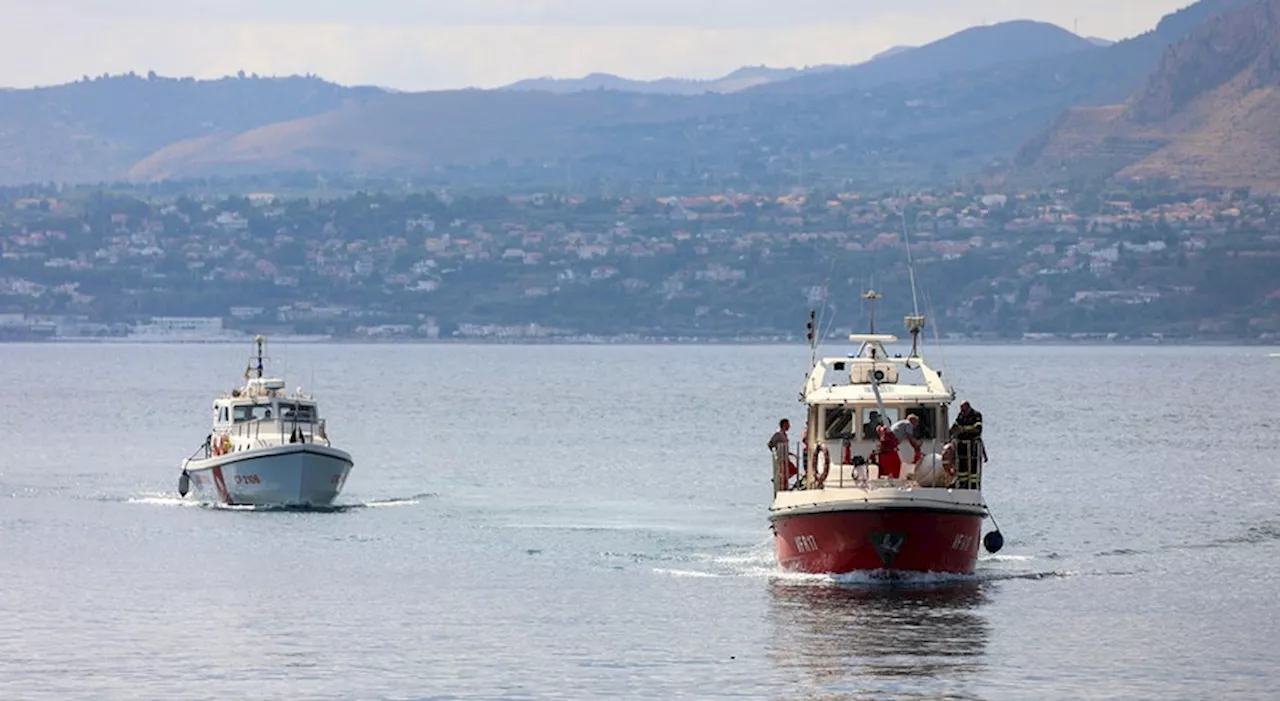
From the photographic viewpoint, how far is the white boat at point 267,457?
235 ft

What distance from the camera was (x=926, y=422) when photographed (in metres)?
53.5

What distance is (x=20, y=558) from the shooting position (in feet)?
198

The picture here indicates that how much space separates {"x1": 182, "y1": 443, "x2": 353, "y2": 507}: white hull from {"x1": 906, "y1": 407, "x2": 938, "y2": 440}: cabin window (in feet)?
73.0

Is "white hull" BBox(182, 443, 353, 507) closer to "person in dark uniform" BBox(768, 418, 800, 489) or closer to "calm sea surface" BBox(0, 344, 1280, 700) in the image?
"calm sea surface" BBox(0, 344, 1280, 700)

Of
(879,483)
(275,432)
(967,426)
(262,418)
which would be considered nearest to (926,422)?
(967,426)

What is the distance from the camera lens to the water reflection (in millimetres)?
41875

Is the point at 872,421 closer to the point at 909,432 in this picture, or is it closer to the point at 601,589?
the point at 909,432

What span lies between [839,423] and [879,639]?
8392 millimetres

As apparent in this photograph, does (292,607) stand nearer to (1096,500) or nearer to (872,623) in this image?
(872,623)

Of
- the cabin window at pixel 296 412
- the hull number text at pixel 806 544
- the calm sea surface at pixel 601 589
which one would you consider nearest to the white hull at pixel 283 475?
the calm sea surface at pixel 601 589

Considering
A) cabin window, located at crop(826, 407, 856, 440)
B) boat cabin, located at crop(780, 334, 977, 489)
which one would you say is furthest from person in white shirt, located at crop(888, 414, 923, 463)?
cabin window, located at crop(826, 407, 856, 440)

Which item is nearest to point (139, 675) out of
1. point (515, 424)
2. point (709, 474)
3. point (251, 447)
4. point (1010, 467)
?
point (251, 447)

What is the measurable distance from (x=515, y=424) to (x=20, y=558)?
69227mm

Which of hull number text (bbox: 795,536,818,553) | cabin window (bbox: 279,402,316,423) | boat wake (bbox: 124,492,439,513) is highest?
cabin window (bbox: 279,402,316,423)
